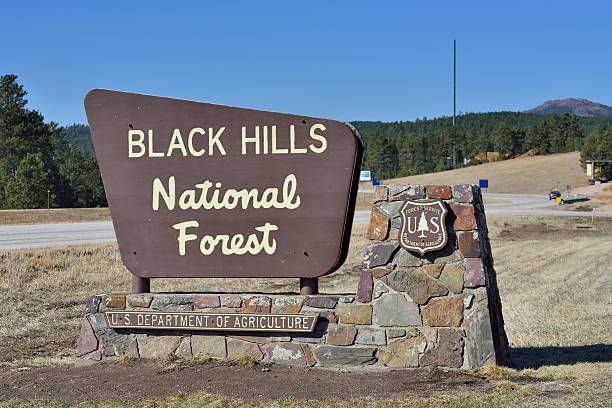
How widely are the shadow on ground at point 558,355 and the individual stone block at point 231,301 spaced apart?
2857 mm

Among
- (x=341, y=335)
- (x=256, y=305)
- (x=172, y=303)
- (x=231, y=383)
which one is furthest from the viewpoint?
(x=172, y=303)

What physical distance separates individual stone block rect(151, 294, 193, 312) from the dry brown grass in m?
32.3

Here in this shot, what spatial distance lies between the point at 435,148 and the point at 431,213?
514 ft

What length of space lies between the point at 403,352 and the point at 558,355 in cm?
244

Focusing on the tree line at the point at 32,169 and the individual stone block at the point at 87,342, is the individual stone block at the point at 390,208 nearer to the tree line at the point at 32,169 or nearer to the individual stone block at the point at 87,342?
the individual stone block at the point at 87,342

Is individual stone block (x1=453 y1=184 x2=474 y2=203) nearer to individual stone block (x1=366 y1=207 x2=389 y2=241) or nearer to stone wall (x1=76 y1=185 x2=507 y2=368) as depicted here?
stone wall (x1=76 y1=185 x2=507 y2=368)

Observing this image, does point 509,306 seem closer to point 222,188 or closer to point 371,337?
point 371,337

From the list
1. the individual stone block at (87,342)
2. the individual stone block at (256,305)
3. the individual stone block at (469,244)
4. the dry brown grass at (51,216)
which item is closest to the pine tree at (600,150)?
the dry brown grass at (51,216)

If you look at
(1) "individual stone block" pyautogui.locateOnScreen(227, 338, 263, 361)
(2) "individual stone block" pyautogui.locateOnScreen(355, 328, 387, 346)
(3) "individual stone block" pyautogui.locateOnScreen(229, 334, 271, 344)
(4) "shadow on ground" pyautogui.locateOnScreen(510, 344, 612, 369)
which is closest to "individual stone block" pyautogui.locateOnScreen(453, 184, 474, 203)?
(2) "individual stone block" pyautogui.locateOnScreen(355, 328, 387, 346)

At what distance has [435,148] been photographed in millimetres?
161625

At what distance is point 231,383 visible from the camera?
721 centimetres

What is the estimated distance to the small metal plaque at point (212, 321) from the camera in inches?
306

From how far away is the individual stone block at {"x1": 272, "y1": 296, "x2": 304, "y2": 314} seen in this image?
25.9 ft

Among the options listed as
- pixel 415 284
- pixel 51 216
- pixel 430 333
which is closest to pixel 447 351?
pixel 430 333
